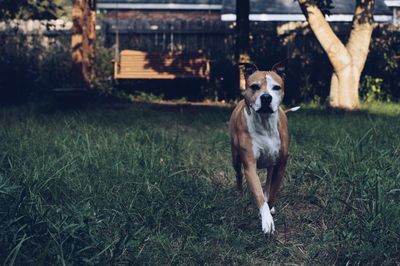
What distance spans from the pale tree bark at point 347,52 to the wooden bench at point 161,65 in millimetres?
3110

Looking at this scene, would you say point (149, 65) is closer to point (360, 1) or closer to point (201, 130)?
point (360, 1)

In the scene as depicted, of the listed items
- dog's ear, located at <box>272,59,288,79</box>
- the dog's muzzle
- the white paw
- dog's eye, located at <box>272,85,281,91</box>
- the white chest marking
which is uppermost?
dog's ear, located at <box>272,59,288,79</box>

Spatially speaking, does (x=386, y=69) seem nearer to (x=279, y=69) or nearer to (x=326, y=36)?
(x=326, y=36)

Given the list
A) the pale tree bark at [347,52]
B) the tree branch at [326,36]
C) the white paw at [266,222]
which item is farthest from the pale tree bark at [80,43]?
the white paw at [266,222]

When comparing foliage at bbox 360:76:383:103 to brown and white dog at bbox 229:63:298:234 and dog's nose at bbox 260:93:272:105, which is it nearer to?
brown and white dog at bbox 229:63:298:234

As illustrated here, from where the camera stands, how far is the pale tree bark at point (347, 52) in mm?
11508

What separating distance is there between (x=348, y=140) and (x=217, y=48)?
899 centimetres

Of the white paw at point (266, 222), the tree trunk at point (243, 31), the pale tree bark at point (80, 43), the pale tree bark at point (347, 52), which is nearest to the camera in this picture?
the white paw at point (266, 222)

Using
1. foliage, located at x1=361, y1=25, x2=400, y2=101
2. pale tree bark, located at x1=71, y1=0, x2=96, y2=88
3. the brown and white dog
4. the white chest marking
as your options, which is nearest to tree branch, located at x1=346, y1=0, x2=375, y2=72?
foliage, located at x1=361, y1=25, x2=400, y2=101

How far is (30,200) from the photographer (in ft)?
14.3

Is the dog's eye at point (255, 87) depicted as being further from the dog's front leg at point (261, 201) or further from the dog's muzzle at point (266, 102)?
the dog's front leg at point (261, 201)

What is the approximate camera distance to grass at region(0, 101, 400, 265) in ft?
13.5

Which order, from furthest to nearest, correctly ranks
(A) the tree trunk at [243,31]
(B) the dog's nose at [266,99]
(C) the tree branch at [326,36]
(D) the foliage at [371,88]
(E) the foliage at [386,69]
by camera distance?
(E) the foliage at [386,69], (D) the foliage at [371,88], (A) the tree trunk at [243,31], (C) the tree branch at [326,36], (B) the dog's nose at [266,99]

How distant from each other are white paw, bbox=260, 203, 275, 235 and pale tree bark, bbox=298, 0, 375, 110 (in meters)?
6.89
